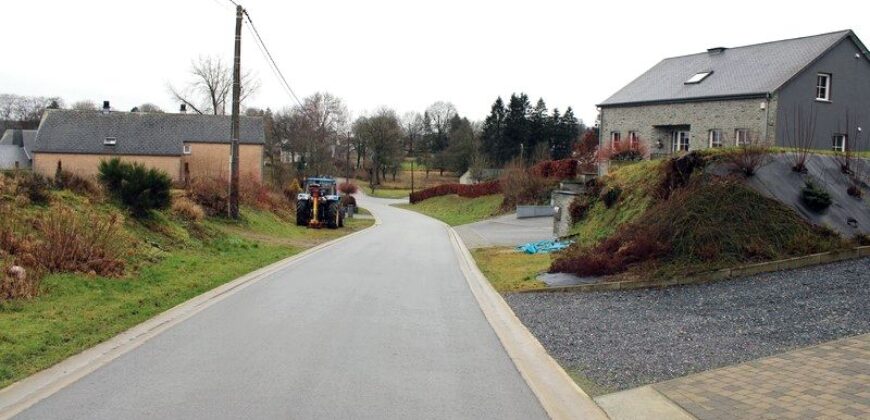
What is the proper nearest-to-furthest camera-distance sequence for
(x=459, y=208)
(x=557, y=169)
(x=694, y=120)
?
(x=694, y=120)
(x=557, y=169)
(x=459, y=208)

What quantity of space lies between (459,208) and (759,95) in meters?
35.7

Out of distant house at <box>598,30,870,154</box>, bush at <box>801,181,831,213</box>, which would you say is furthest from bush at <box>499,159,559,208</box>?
bush at <box>801,181,831,213</box>

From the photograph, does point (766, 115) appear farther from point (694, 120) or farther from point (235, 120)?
point (235, 120)

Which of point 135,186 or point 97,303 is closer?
point 97,303

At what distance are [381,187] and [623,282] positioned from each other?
9694 cm

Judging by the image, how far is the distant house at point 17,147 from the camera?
60.8 meters

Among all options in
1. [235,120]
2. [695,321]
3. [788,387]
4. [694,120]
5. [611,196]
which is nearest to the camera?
[788,387]

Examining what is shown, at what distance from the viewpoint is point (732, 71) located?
3656 cm

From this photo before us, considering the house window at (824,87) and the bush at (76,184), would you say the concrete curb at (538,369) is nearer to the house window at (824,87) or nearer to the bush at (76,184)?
the bush at (76,184)

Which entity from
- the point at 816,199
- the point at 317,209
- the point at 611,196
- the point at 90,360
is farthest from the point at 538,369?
the point at 317,209

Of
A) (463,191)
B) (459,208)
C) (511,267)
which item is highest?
(463,191)

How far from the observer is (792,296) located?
9.48 meters

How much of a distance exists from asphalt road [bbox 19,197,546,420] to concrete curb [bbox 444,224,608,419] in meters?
0.13

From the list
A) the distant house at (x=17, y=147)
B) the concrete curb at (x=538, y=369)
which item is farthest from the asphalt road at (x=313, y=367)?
the distant house at (x=17, y=147)
